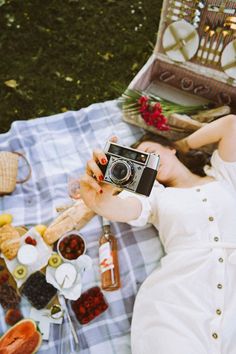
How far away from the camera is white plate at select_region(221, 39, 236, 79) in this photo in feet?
9.04

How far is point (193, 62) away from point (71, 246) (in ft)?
5.21

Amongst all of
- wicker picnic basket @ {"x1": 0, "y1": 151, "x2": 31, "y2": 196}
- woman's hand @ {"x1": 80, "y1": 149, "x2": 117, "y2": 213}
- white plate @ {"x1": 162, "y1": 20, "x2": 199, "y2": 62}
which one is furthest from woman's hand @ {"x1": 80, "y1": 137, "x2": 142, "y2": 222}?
white plate @ {"x1": 162, "y1": 20, "x2": 199, "y2": 62}

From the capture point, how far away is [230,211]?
2357mm

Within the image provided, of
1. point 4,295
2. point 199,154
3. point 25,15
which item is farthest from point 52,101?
point 4,295

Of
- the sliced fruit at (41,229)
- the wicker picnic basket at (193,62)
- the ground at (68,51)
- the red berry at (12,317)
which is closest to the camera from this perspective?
the red berry at (12,317)

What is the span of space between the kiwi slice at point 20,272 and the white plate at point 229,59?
1.93m

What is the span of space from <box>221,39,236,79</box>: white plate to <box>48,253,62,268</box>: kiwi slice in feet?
5.68

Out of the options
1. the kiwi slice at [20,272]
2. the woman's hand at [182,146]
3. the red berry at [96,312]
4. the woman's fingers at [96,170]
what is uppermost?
the woman's fingers at [96,170]

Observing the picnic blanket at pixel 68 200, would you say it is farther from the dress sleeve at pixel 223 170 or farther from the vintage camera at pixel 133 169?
the vintage camera at pixel 133 169

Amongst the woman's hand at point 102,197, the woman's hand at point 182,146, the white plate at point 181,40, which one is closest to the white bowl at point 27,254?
the woman's hand at point 102,197

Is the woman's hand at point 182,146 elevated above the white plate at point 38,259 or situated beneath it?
elevated above

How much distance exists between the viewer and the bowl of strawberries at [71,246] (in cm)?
257

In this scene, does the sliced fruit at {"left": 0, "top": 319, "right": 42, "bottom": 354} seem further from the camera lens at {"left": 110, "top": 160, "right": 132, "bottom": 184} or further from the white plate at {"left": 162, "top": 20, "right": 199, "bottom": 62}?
the white plate at {"left": 162, "top": 20, "right": 199, "bottom": 62}

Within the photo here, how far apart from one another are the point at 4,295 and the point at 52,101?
168 centimetres
